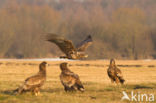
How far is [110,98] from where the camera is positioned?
11906 mm

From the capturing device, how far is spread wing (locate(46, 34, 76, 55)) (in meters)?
12.4

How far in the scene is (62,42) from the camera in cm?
1277

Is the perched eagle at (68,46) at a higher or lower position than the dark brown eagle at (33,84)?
higher

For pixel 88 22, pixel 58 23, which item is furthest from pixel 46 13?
pixel 88 22

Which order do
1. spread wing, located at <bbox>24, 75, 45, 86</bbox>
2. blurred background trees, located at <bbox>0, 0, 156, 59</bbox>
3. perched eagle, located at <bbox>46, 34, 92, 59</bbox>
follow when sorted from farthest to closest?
1. blurred background trees, located at <bbox>0, 0, 156, 59</bbox>
2. perched eagle, located at <bbox>46, 34, 92, 59</bbox>
3. spread wing, located at <bbox>24, 75, 45, 86</bbox>

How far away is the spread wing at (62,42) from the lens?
1238 cm

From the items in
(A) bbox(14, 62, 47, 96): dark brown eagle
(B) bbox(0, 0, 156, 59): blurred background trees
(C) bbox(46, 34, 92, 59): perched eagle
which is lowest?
(A) bbox(14, 62, 47, 96): dark brown eagle

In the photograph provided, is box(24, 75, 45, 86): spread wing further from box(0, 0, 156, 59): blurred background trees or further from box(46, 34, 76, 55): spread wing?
box(0, 0, 156, 59): blurred background trees

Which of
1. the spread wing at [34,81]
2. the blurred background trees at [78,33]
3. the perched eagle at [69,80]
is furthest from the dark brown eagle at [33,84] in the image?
the blurred background trees at [78,33]

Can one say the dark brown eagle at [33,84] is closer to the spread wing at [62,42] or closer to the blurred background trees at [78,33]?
the spread wing at [62,42]

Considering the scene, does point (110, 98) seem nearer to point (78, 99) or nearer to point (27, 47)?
point (78, 99)

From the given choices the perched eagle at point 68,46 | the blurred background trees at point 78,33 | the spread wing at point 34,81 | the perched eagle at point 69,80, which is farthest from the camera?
the blurred background trees at point 78,33

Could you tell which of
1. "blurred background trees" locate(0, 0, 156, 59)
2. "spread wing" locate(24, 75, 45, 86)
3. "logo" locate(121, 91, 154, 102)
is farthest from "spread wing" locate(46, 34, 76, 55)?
"blurred background trees" locate(0, 0, 156, 59)

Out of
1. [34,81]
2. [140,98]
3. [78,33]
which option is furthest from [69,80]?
[78,33]
